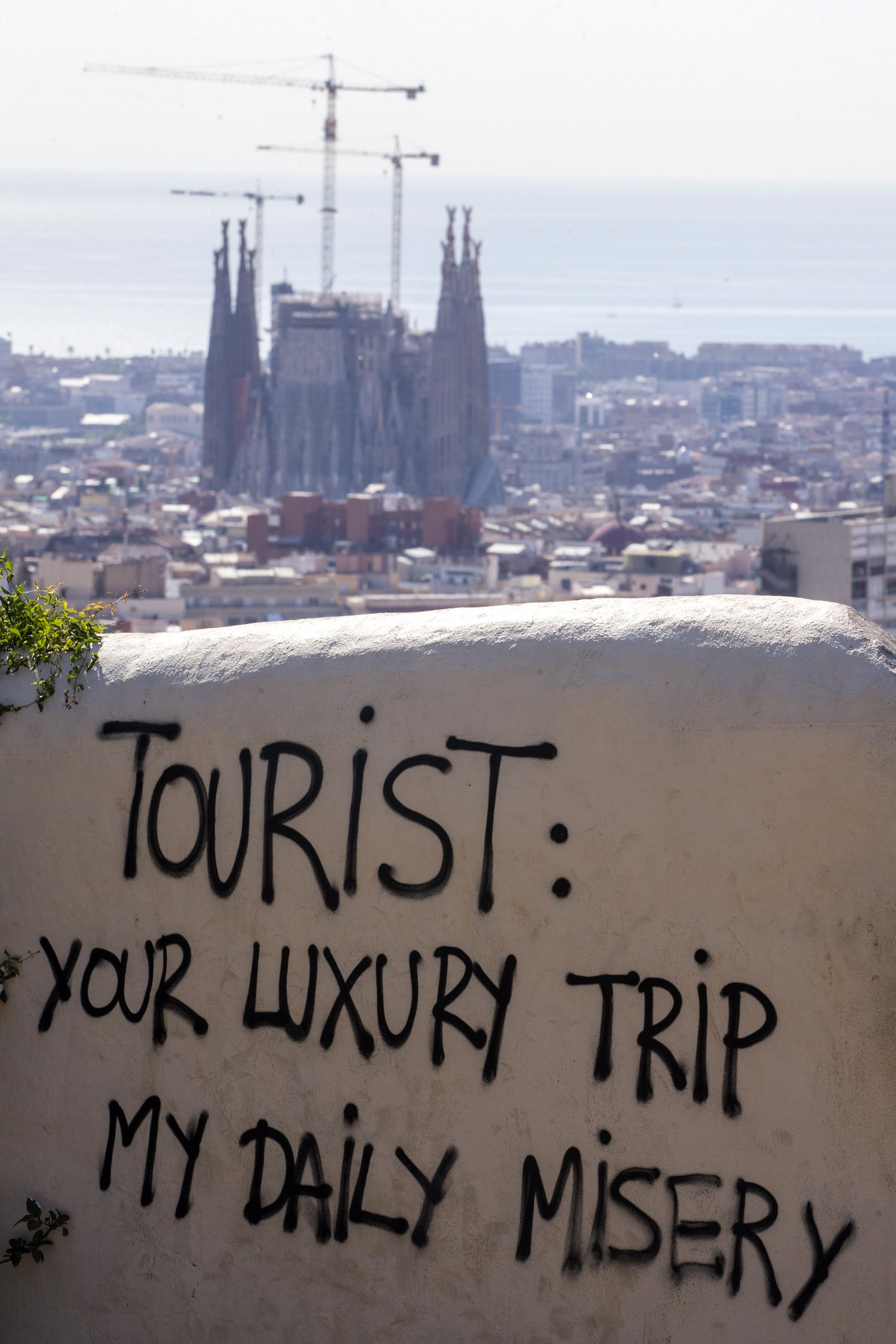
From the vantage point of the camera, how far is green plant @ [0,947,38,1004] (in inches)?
104

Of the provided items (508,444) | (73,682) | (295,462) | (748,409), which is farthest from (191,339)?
(73,682)

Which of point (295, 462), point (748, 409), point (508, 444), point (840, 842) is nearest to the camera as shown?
point (840, 842)

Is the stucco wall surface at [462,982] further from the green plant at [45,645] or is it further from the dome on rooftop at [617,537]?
the dome on rooftop at [617,537]

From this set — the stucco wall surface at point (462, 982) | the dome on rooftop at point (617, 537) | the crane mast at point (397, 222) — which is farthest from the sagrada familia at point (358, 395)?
the stucco wall surface at point (462, 982)

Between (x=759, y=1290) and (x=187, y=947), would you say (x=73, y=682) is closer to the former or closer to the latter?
(x=187, y=947)

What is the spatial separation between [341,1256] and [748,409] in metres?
131

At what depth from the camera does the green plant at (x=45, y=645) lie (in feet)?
8.75

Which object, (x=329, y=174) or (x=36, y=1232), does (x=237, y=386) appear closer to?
(x=329, y=174)

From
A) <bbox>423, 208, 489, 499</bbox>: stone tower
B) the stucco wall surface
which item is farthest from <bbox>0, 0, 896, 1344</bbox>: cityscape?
<bbox>423, 208, 489, 499</bbox>: stone tower

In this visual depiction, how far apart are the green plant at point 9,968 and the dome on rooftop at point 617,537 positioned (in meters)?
52.9

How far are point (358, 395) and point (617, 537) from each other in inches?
896

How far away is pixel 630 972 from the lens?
93.3 inches

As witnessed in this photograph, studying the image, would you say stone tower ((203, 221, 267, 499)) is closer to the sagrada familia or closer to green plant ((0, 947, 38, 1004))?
the sagrada familia

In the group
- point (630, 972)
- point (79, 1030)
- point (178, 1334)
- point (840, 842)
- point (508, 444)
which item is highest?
point (508, 444)
